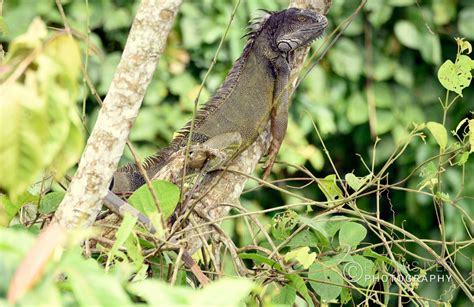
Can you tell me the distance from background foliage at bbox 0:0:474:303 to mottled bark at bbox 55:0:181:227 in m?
2.57

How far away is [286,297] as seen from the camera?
190cm

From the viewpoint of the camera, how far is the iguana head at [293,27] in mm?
3174

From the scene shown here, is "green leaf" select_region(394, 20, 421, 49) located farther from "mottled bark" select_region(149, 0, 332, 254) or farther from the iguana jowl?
"mottled bark" select_region(149, 0, 332, 254)

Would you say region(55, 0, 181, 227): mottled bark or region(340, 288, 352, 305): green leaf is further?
region(340, 288, 352, 305): green leaf

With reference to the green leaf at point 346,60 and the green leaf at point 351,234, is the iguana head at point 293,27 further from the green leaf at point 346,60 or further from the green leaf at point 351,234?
the green leaf at point 351,234

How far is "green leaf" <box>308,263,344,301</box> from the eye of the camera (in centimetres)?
194

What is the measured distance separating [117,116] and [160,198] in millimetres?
351

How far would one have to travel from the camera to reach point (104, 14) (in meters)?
4.27

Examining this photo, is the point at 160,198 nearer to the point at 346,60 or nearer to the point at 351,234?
the point at 351,234

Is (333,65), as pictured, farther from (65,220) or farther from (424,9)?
(65,220)

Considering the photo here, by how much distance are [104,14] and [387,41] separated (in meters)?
1.42

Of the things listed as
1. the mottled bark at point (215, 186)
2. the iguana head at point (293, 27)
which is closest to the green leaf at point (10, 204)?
the mottled bark at point (215, 186)

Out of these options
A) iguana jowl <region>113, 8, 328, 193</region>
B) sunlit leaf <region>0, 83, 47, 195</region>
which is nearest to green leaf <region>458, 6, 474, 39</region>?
iguana jowl <region>113, 8, 328, 193</region>

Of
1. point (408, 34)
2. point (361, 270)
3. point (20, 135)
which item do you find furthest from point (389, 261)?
point (408, 34)
